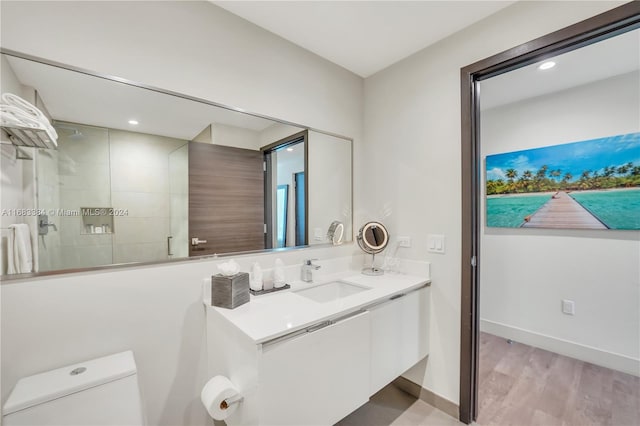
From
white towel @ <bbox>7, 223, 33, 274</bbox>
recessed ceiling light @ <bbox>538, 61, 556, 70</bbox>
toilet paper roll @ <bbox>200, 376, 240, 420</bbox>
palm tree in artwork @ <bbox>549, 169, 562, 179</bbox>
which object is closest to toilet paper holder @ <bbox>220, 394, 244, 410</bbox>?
toilet paper roll @ <bbox>200, 376, 240, 420</bbox>

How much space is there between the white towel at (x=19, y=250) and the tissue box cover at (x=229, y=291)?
0.69 metres

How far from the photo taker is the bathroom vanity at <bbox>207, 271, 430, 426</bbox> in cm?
104

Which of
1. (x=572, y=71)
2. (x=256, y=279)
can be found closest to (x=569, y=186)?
(x=572, y=71)

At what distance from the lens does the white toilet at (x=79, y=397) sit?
0.92 metres

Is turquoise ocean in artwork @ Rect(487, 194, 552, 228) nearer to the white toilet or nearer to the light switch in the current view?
the light switch

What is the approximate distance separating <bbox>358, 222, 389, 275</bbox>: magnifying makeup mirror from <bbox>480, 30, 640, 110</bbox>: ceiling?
1.60 meters

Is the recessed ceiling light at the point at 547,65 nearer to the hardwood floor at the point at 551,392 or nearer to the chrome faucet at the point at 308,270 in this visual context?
the chrome faucet at the point at 308,270

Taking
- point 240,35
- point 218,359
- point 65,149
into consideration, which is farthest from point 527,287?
point 65,149

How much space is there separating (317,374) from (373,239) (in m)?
1.12

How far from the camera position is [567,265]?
2.44m

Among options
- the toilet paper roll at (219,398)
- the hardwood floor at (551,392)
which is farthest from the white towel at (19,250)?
the hardwood floor at (551,392)

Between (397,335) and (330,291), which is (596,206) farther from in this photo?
(330,291)

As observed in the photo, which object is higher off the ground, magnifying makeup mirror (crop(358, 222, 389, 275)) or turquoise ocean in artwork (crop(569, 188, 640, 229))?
turquoise ocean in artwork (crop(569, 188, 640, 229))

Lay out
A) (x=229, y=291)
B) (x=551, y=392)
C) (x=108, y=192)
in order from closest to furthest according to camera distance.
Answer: (x=108, y=192) < (x=229, y=291) < (x=551, y=392)
